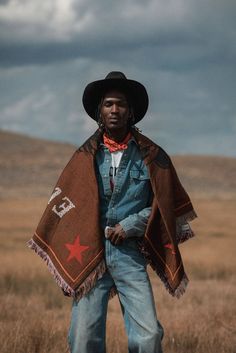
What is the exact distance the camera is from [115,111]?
5.61 m

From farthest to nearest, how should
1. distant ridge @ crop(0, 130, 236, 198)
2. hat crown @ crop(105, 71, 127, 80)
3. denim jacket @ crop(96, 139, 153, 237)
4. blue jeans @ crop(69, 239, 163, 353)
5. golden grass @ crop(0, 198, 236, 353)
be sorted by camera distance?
distant ridge @ crop(0, 130, 236, 198) → golden grass @ crop(0, 198, 236, 353) → hat crown @ crop(105, 71, 127, 80) → denim jacket @ crop(96, 139, 153, 237) → blue jeans @ crop(69, 239, 163, 353)

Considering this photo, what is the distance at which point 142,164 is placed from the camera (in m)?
5.64

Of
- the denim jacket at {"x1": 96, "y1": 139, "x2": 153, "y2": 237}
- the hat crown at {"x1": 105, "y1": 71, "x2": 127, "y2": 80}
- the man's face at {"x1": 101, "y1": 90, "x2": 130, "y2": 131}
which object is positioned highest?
the hat crown at {"x1": 105, "y1": 71, "x2": 127, "y2": 80}

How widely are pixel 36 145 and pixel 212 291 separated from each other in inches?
3574

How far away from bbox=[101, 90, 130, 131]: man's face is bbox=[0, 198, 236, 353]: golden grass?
2777 millimetres

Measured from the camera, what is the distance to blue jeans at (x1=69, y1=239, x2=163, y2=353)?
17.6ft

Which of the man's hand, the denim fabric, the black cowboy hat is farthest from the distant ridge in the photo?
the man's hand

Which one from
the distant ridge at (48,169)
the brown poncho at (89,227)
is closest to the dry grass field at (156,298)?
the brown poncho at (89,227)

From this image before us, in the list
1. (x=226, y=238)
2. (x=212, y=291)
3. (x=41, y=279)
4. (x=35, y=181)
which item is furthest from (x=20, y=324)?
(x=35, y=181)

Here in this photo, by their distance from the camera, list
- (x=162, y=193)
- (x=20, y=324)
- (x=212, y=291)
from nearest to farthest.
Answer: (x=162, y=193) → (x=20, y=324) → (x=212, y=291)

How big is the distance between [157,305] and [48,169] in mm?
71180

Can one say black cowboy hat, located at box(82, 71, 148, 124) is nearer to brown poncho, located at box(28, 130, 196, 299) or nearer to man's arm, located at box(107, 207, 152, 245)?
brown poncho, located at box(28, 130, 196, 299)

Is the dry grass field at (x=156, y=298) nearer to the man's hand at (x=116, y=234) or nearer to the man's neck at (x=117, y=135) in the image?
the man's hand at (x=116, y=234)

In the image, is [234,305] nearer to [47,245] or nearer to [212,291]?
[212,291]
